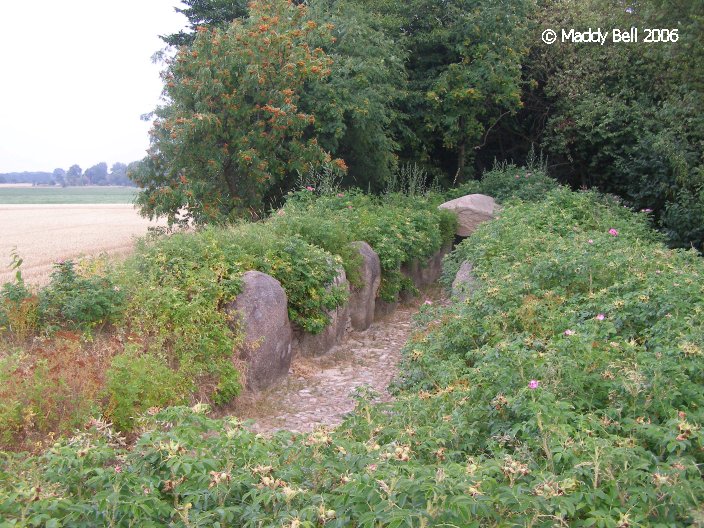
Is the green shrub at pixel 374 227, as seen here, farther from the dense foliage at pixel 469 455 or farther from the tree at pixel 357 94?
the dense foliage at pixel 469 455

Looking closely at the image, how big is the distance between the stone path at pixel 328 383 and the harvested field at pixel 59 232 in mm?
2184

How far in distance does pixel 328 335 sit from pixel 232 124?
187 inches

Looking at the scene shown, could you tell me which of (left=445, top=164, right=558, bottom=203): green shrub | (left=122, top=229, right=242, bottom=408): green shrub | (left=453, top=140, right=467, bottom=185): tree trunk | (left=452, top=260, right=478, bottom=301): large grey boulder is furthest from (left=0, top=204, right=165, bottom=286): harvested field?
(left=453, top=140, right=467, bottom=185): tree trunk

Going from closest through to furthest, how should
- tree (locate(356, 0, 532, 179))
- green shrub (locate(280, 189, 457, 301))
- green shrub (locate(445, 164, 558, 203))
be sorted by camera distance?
green shrub (locate(280, 189, 457, 301)), green shrub (locate(445, 164, 558, 203)), tree (locate(356, 0, 532, 179))

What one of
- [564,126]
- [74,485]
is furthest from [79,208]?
[74,485]

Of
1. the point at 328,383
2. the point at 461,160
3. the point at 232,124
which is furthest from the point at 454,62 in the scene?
the point at 328,383

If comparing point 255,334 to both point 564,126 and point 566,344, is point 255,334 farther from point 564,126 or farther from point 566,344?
point 564,126

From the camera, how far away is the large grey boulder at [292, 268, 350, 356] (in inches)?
276

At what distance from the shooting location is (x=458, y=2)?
15.1 metres

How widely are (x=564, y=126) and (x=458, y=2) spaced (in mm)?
3681

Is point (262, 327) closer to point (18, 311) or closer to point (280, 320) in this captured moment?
point (280, 320)

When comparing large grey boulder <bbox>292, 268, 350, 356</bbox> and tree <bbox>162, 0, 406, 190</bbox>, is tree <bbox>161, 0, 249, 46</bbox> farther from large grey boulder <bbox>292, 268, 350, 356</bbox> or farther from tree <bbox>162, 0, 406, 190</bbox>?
large grey boulder <bbox>292, 268, 350, 356</bbox>
